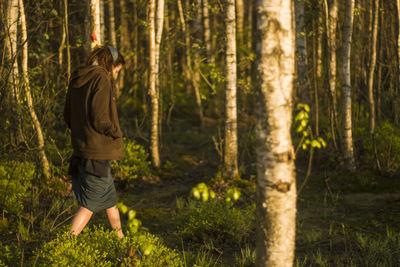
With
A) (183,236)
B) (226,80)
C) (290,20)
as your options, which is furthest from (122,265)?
(226,80)

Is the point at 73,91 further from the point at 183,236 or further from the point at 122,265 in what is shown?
the point at 183,236

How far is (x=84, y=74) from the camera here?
12.3 ft

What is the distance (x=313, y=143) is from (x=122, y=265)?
1.89 metres

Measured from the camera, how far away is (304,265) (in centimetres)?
432

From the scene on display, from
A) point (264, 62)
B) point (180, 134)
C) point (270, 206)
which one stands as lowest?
point (180, 134)

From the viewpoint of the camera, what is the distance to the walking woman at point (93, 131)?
3.68m

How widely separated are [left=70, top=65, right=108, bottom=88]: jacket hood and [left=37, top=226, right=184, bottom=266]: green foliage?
134 centimetres

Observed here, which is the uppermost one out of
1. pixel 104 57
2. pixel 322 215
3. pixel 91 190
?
pixel 104 57

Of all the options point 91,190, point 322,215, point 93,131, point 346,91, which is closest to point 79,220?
point 91,190

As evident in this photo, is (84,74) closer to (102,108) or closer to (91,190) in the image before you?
(102,108)

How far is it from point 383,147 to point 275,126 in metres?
6.98

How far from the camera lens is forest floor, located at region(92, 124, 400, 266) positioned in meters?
4.43

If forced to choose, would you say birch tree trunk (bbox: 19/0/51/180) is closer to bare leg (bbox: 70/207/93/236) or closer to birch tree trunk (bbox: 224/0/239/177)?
bare leg (bbox: 70/207/93/236)

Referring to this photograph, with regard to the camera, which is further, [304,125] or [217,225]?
[217,225]
